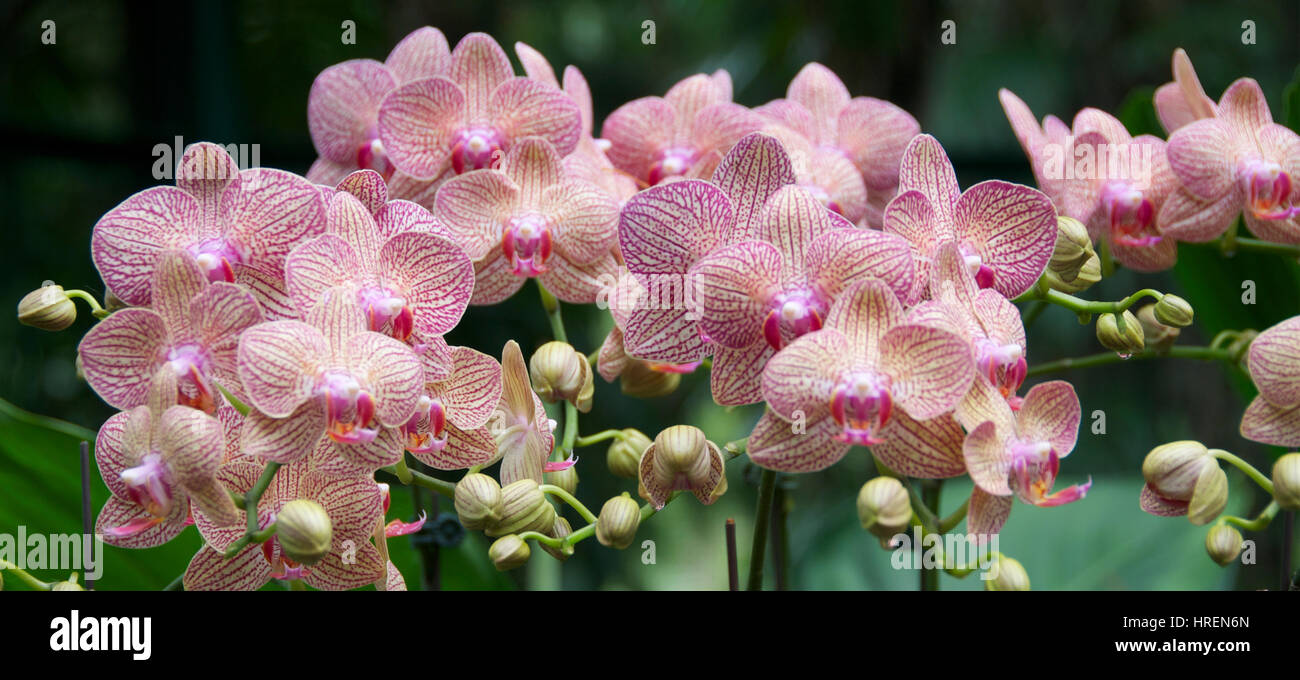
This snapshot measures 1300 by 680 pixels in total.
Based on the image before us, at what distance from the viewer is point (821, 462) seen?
0.33 metres

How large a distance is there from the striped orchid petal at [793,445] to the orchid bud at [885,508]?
0.7 inches

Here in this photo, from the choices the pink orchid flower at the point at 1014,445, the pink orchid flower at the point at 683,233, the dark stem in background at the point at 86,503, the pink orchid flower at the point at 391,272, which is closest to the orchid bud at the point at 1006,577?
the pink orchid flower at the point at 1014,445

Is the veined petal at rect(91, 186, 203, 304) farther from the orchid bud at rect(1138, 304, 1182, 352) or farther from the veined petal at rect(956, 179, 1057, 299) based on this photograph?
the orchid bud at rect(1138, 304, 1182, 352)

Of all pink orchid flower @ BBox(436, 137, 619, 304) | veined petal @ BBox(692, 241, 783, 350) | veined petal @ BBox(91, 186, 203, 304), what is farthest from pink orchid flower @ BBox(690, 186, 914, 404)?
veined petal @ BBox(91, 186, 203, 304)

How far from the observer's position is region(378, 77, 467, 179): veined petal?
1.51 feet

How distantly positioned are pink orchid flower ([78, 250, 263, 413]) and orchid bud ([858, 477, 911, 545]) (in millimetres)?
213

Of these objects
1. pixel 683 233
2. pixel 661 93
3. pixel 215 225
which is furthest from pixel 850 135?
pixel 661 93

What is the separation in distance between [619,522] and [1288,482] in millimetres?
234

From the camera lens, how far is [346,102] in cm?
50

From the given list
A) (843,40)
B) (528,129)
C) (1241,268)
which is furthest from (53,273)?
(1241,268)

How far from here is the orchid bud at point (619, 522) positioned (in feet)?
1.21

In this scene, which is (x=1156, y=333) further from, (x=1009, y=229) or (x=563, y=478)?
(x=563, y=478)

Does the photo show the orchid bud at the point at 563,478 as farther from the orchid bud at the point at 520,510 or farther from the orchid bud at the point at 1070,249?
the orchid bud at the point at 1070,249
